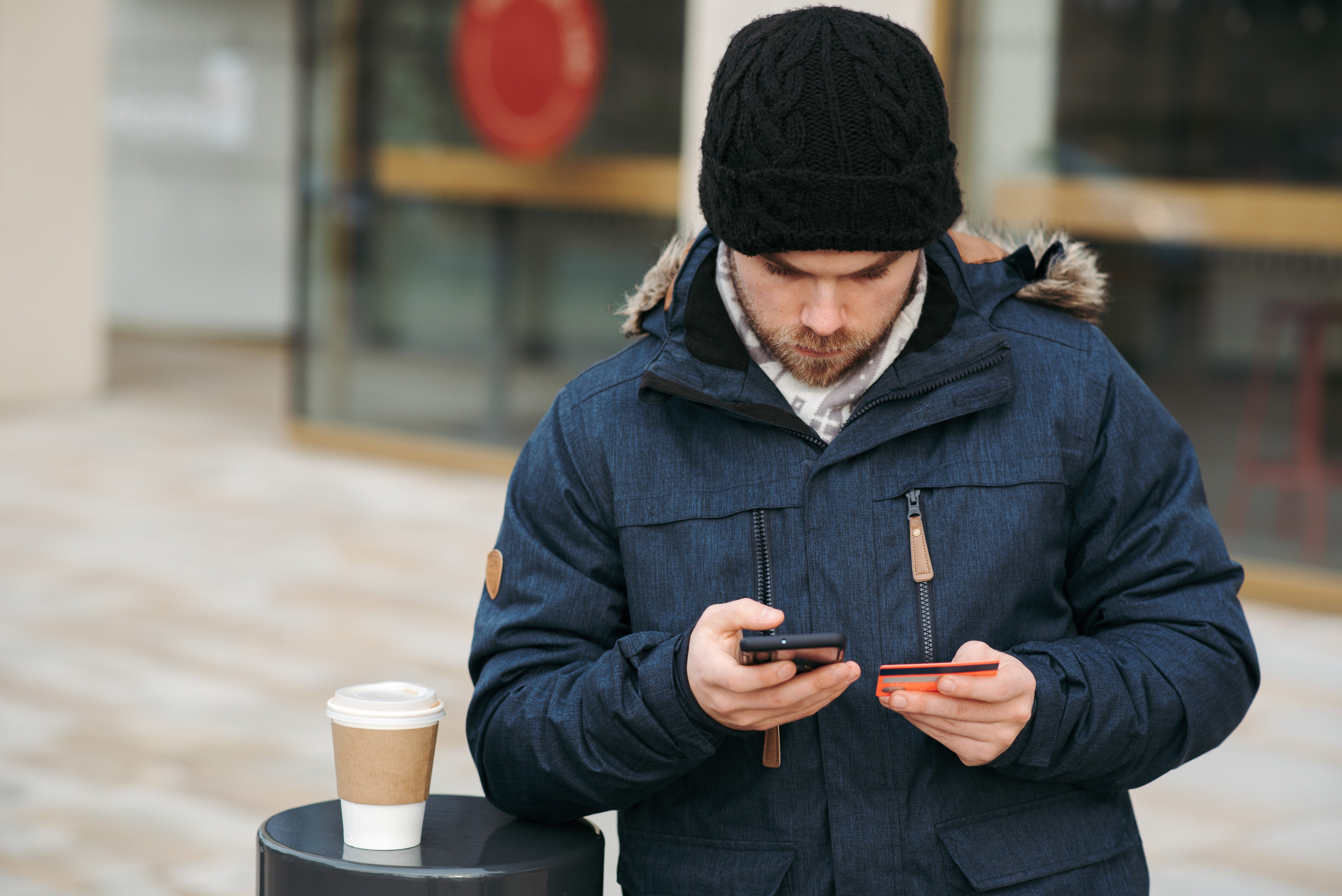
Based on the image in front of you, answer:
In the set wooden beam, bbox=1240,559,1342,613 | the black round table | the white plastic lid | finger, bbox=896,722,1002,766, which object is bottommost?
wooden beam, bbox=1240,559,1342,613

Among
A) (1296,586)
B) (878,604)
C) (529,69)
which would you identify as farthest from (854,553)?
(529,69)

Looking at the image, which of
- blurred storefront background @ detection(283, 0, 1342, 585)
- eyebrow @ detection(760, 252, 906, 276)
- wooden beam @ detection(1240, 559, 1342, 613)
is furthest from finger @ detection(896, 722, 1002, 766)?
wooden beam @ detection(1240, 559, 1342, 613)

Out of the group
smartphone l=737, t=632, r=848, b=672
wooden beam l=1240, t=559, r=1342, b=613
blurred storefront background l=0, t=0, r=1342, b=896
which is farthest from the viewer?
wooden beam l=1240, t=559, r=1342, b=613

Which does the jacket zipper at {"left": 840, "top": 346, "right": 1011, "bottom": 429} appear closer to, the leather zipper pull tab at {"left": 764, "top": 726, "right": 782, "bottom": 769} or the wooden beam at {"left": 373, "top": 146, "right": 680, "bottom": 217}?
the leather zipper pull tab at {"left": 764, "top": 726, "right": 782, "bottom": 769}

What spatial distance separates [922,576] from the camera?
171cm

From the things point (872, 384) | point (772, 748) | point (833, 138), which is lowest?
point (772, 748)

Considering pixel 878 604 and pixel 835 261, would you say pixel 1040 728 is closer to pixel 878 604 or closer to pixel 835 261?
pixel 878 604

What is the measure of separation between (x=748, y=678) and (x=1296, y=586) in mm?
5503

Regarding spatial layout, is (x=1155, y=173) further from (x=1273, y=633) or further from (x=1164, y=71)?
(x=1273, y=633)

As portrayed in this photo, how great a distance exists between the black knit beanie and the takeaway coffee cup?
0.61 metres

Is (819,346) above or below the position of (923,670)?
above

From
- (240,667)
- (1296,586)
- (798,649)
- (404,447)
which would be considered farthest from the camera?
(404,447)

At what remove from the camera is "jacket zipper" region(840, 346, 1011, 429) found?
5.73ft

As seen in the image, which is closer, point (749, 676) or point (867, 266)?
point (749, 676)
